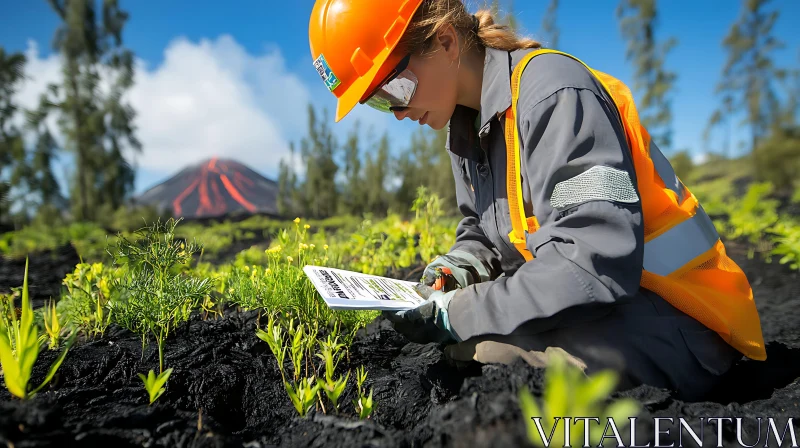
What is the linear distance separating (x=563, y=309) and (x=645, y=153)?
0.61 meters

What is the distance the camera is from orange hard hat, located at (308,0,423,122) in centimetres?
160

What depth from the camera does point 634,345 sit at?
4.62 feet

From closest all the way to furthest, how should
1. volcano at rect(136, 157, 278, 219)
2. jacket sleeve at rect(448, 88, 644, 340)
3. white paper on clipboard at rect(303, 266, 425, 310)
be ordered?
jacket sleeve at rect(448, 88, 644, 340)
white paper on clipboard at rect(303, 266, 425, 310)
volcano at rect(136, 157, 278, 219)

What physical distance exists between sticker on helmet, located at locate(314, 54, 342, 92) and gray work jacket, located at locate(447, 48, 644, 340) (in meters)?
0.68

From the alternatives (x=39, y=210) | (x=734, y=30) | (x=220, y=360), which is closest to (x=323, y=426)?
(x=220, y=360)

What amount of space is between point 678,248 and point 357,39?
1.35m

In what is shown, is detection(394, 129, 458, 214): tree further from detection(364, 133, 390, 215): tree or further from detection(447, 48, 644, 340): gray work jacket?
detection(447, 48, 644, 340): gray work jacket

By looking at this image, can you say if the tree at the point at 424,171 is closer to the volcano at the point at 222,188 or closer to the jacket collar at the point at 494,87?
the volcano at the point at 222,188

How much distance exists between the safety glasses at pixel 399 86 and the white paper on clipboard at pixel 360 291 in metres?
0.73

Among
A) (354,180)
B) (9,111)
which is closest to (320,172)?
(354,180)

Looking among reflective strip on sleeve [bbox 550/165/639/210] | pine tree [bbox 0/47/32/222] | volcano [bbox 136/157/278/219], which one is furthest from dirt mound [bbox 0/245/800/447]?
volcano [bbox 136/157/278/219]

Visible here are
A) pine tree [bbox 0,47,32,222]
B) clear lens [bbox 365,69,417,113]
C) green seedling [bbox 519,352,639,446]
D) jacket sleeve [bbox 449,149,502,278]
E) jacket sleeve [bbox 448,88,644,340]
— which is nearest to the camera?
green seedling [bbox 519,352,639,446]

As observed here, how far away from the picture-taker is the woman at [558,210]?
1.22m

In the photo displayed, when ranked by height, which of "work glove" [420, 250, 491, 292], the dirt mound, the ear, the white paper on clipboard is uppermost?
the ear
